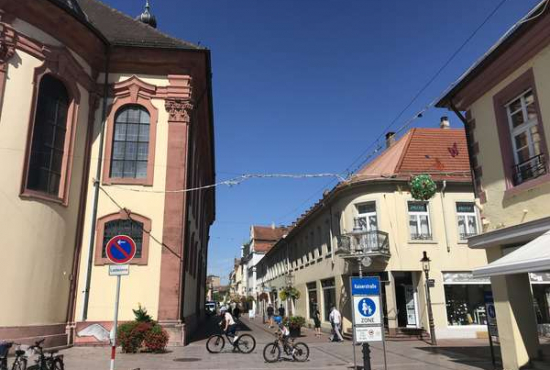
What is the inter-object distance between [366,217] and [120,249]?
16592 millimetres

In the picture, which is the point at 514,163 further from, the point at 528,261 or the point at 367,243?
the point at 367,243

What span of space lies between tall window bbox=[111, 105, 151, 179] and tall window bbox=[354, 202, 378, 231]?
37.6 feet

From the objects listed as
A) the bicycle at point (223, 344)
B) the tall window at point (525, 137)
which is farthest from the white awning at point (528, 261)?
the bicycle at point (223, 344)

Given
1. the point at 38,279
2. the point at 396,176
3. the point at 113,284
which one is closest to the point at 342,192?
the point at 396,176

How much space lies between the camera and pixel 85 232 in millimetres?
17031

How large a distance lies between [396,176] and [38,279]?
54.6ft

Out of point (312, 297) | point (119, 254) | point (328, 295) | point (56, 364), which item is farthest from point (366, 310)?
point (312, 297)

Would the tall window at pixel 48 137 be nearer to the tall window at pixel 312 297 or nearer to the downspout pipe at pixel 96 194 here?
the downspout pipe at pixel 96 194

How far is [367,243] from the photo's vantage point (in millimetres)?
22500

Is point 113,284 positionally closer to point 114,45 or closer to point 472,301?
point 114,45

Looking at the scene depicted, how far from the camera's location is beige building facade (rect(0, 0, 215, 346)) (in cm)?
1480

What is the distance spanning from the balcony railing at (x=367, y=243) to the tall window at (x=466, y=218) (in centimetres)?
420

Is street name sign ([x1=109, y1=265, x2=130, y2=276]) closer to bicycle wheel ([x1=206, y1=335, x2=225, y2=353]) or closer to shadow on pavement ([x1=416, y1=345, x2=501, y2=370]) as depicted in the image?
bicycle wheel ([x1=206, y1=335, x2=225, y2=353])

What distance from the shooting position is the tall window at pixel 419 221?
2316 cm
